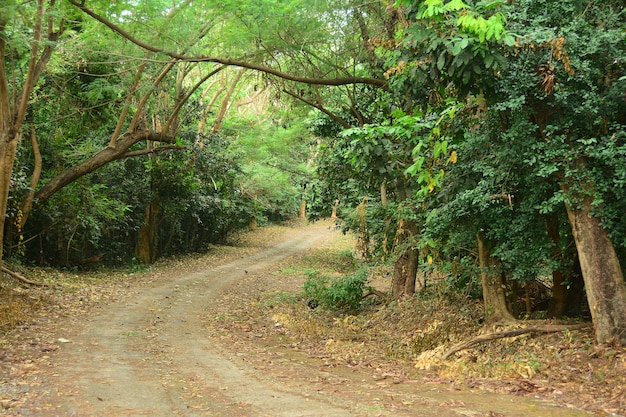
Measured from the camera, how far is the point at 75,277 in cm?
1928

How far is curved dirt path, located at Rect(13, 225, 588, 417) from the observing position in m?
6.42

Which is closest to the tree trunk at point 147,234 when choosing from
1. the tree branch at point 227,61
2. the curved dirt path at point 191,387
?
the curved dirt path at point 191,387

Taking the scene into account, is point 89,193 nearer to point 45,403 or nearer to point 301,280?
point 301,280

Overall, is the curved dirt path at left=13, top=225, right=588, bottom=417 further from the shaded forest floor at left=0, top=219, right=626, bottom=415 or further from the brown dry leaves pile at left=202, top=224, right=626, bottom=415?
the brown dry leaves pile at left=202, top=224, right=626, bottom=415

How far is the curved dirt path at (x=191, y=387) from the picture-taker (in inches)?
253

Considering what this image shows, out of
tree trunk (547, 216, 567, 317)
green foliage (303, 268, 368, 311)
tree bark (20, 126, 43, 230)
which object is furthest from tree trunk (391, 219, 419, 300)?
tree bark (20, 126, 43, 230)

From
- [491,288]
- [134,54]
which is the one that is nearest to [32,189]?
[134,54]

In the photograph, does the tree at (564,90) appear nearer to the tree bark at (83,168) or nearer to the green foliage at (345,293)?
the green foliage at (345,293)

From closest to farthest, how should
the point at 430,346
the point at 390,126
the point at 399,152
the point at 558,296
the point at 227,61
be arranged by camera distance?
the point at 390,126 → the point at 399,152 → the point at 558,296 → the point at 430,346 → the point at 227,61

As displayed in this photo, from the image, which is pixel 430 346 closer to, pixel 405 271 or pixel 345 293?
pixel 405 271

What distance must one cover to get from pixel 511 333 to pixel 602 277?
1.91 metres

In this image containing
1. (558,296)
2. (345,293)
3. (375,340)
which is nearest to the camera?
(558,296)

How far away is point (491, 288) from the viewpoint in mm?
10633

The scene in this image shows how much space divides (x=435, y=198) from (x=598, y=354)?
11.7 ft
